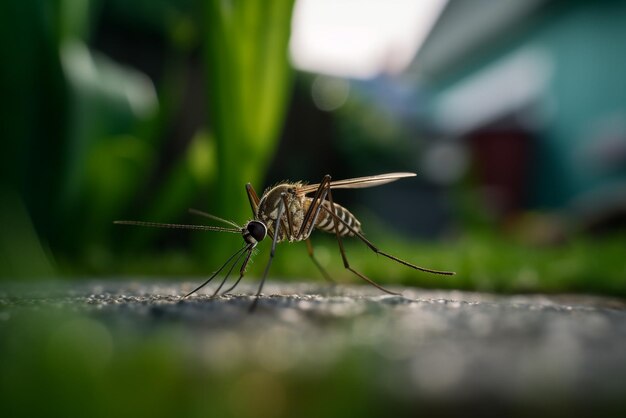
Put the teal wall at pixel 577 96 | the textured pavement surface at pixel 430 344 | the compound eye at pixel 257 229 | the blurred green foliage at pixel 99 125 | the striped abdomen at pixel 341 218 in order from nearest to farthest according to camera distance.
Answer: the textured pavement surface at pixel 430 344
the compound eye at pixel 257 229
the striped abdomen at pixel 341 218
the blurred green foliage at pixel 99 125
the teal wall at pixel 577 96

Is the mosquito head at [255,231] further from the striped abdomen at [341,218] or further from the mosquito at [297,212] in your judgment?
the striped abdomen at [341,218]

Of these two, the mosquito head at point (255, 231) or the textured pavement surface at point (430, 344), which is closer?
the textured pavement surface at point (430, 344)

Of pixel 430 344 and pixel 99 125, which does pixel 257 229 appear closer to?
pixel 430 344

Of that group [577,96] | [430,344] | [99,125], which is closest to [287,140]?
Answer: [99,125]

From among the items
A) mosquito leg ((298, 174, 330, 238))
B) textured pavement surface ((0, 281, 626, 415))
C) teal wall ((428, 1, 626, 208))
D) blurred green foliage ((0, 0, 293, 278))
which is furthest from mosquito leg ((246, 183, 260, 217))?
teal wall ((428, 1, 626, 208))

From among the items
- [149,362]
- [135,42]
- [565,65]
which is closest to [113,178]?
[149,362]

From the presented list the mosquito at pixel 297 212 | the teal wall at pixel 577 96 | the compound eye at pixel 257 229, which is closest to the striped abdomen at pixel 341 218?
the mosquito at pixel 297 212
